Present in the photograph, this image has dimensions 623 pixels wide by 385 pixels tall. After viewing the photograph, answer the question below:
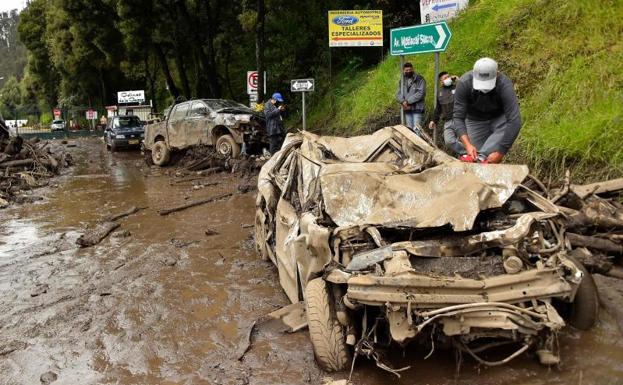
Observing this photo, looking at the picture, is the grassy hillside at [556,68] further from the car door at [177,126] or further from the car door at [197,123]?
the car door at [177,126]

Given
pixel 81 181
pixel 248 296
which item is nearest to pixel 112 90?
pixel 81 181

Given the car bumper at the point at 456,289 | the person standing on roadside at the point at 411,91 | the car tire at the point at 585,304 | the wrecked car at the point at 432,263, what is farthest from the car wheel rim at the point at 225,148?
the car bumper at the point at 456,289

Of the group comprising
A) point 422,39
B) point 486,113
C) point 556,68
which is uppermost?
point 422,39

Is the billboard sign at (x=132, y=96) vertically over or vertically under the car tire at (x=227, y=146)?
over

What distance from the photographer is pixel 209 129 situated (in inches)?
573

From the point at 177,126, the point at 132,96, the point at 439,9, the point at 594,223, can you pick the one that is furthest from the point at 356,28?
the point at 132,96

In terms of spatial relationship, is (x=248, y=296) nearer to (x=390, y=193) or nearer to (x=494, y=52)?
(x=390, y=193)

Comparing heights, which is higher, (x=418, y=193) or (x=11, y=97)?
(x=11, y=97)

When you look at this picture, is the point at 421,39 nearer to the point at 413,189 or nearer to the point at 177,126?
the point at 413,189

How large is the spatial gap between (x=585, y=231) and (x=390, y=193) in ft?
6.03

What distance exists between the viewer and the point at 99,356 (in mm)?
4203

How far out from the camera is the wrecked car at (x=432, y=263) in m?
3.21

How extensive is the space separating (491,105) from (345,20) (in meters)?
7.76

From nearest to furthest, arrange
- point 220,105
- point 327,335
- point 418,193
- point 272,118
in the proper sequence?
point 327,335
point 418,193
point 272,118
point 220,105
